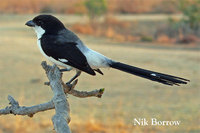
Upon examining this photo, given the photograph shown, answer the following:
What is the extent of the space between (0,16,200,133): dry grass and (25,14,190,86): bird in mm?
4670

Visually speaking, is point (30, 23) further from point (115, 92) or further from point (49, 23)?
point (115, 92)

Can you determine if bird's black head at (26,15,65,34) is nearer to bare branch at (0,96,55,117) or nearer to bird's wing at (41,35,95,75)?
bird's wing at (41,35,95,75)

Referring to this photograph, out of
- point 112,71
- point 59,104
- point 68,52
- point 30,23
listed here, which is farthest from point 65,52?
point 112,71

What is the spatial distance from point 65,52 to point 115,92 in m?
9.30

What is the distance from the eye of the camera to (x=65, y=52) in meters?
4.19

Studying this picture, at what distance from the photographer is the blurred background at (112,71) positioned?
981 cm

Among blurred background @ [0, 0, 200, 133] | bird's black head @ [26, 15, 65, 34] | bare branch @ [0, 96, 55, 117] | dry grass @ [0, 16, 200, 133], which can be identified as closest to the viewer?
bare branch @ [0, 96, 55, 117]

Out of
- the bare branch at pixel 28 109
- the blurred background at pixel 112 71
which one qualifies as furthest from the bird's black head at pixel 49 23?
the blurred background at pixel 112 71

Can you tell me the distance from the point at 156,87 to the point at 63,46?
33.1 ft

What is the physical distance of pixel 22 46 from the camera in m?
21.0

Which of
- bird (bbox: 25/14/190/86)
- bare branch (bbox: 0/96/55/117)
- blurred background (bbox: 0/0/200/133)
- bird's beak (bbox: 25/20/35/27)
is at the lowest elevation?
blurred background (bbox: 0/0/200/133)

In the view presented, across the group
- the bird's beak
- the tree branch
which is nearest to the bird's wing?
the bird's beak

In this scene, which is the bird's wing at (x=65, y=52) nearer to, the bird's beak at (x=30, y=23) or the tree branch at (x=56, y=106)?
the bird's beak at (x=30, y=23)

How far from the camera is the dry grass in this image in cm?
945
